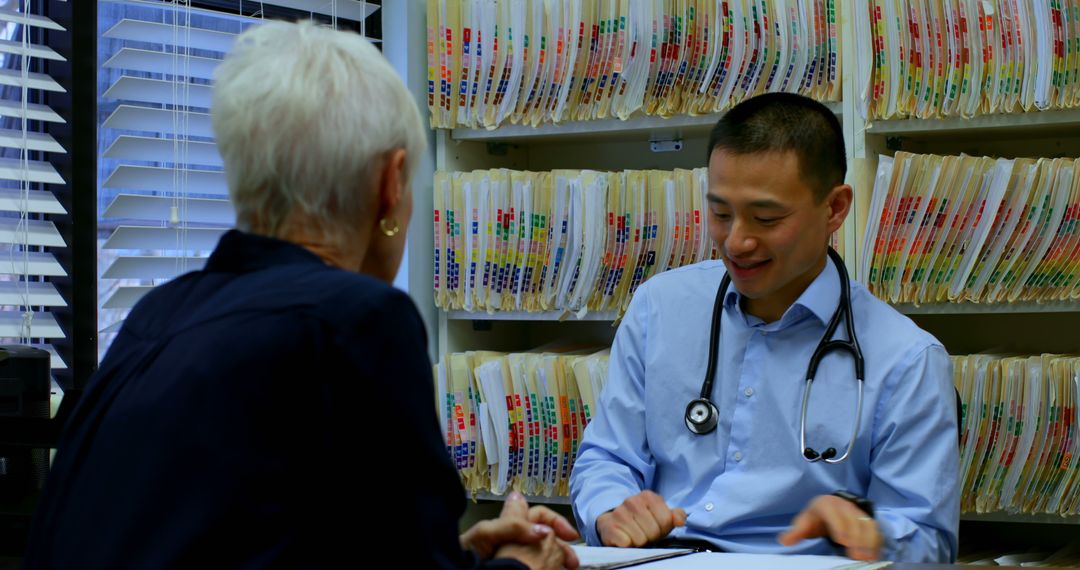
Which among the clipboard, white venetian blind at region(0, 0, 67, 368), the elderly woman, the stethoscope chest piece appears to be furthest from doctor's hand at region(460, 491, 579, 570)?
white venetian blind at region(0, 0, 67, 368)

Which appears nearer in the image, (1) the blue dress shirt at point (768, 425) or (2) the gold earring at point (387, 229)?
(2) the gold earring at point (387, 229)

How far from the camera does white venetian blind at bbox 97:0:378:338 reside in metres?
2.50

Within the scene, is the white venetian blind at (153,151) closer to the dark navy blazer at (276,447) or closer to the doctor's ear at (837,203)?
the doctor's ear at (837,203)

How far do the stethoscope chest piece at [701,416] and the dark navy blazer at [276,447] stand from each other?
952 mm

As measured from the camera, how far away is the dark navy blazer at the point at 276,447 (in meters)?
0.85

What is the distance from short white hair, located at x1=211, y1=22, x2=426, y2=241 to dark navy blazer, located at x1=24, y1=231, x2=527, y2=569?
0.31ft

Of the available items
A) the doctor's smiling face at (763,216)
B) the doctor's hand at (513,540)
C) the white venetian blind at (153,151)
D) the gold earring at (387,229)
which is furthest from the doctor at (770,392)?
the white venetian blind at (153,151)

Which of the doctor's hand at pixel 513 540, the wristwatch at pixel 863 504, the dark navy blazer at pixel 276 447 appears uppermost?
the dark navy blazer at pixel 276 447

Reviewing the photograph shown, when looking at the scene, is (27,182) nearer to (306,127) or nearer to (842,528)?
(306,127)

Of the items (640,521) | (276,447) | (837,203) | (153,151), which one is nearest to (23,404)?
(153,151)

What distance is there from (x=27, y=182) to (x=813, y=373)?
5.32 feet

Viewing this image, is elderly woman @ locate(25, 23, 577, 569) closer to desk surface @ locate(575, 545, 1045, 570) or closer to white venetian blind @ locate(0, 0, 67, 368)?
desk surface @ locate(575, 545, 1045, 570)

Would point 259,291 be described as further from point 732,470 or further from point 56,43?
point 56,43

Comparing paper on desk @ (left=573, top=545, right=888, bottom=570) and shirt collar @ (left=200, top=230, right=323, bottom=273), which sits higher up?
shirt collar @ (left=200, top=230, right=323, bottom=273)
